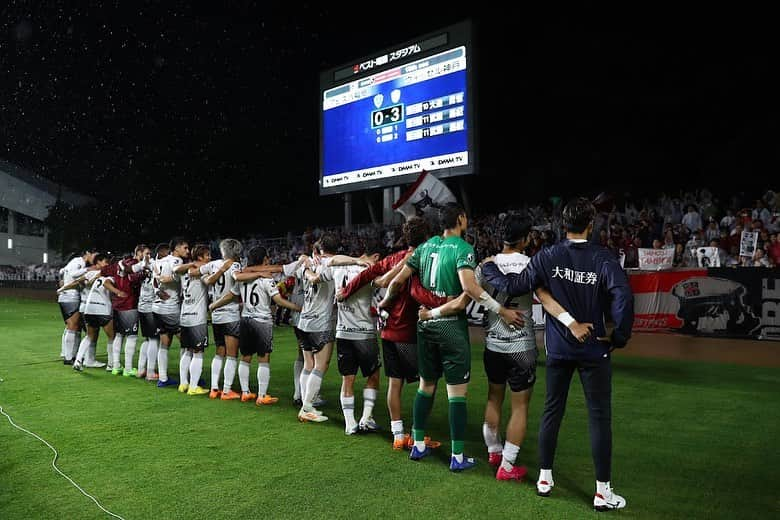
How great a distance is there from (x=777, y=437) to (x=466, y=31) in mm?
14742

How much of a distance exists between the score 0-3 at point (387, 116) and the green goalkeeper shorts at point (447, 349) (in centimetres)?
1520

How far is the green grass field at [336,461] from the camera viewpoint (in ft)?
13.5

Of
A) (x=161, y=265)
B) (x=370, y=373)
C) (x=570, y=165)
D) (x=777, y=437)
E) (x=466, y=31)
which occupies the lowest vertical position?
(x=777, y=437)

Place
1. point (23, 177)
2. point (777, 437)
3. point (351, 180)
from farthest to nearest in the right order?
point (23, 177) → point (351, 180) → point (777, 437)

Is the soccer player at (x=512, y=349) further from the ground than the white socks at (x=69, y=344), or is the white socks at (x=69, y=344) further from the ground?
the soccer player at (x=512, y=349)

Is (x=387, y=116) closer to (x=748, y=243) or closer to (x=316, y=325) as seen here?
(x=748, y=243)

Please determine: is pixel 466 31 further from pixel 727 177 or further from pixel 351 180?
pixel 727 177

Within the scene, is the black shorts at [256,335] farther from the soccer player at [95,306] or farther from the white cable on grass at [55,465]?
the soccer player at [95,306]

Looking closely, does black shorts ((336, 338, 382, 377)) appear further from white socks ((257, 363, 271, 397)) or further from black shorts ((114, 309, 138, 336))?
black shorts ((114, 309, 138, 336))

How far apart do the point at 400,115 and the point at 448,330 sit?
1540 cm

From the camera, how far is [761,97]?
24.0 m

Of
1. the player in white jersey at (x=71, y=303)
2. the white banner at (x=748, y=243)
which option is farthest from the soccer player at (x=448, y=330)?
the white banner at (x=748, y=243)

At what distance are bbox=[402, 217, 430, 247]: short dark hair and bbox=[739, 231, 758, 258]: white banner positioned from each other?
439 inches

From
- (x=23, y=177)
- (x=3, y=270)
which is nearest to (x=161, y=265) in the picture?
(x=3, y=270)
